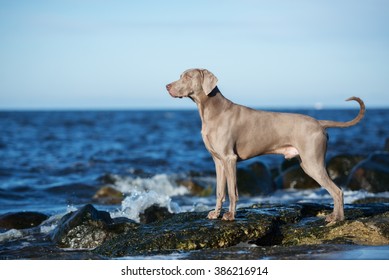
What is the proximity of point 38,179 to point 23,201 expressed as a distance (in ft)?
13.3

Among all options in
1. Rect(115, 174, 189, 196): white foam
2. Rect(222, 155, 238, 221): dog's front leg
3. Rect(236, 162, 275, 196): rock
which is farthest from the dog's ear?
Rect(115, 174, 189, 196): white foam

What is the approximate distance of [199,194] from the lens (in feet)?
60.5

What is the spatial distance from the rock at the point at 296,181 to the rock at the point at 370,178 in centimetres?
137

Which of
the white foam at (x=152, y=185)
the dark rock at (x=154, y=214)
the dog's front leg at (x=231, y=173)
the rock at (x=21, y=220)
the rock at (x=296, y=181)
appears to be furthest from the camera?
the white foam at (x=152, y=185)

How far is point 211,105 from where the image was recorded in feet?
29.6

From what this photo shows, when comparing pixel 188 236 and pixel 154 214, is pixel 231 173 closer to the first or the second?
pixel 188 236

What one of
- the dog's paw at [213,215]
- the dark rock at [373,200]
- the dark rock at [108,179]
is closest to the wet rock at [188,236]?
the dog's paw at [213,215]

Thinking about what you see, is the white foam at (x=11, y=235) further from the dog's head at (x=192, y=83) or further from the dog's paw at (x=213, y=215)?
the dog's head at (x=192, y=83)

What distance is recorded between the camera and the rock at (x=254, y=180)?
56.4ft

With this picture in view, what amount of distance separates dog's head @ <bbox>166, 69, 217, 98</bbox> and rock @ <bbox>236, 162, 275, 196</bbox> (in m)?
8.49

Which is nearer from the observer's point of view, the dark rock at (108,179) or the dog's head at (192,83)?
the dog's head at (192,83)

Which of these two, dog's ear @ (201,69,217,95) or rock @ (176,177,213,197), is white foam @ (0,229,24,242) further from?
rock @ (176,177,213,197)

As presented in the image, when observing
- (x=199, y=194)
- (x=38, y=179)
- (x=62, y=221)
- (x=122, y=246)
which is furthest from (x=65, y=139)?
(x=122, y=246)

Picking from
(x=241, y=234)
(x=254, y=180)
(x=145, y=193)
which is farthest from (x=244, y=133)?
(x=254, y=180)
